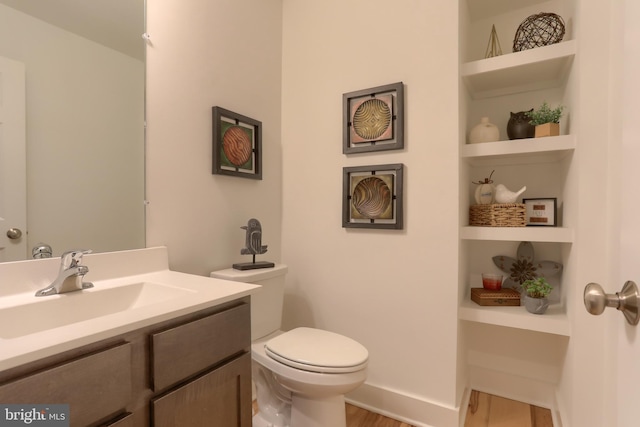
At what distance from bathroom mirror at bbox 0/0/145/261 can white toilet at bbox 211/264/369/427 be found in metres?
0.55

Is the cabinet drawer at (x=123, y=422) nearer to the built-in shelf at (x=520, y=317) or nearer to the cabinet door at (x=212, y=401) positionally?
the cabinet door at (x=212, y=401)

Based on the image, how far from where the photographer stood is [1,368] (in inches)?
21.8

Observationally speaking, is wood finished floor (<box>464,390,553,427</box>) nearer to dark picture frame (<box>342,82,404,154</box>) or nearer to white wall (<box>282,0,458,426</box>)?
white wall (<box>282,0,458,426</box>)

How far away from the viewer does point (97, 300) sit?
3.41ft

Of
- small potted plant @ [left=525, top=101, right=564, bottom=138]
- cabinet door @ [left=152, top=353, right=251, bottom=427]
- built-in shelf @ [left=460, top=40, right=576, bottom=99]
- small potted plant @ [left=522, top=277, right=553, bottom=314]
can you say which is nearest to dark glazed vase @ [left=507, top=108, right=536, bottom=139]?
small potted plant @ [left=525, top=101, right=564, bottom=138]

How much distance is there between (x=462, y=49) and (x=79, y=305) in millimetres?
2034

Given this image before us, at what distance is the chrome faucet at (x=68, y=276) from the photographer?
98cm

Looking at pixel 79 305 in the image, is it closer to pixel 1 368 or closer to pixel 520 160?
pixel 1 368

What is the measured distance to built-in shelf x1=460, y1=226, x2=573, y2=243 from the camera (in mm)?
1534

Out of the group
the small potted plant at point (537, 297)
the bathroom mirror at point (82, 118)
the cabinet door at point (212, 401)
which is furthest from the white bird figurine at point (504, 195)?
the bathroom mirror at point (82, 118)

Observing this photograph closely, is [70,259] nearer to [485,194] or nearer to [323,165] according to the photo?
[323,165]

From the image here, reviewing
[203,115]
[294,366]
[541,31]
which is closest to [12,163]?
[203,115]

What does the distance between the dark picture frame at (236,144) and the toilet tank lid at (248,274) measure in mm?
514

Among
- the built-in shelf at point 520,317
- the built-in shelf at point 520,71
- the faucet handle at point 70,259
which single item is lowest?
the built-in shelf at point 520,317
